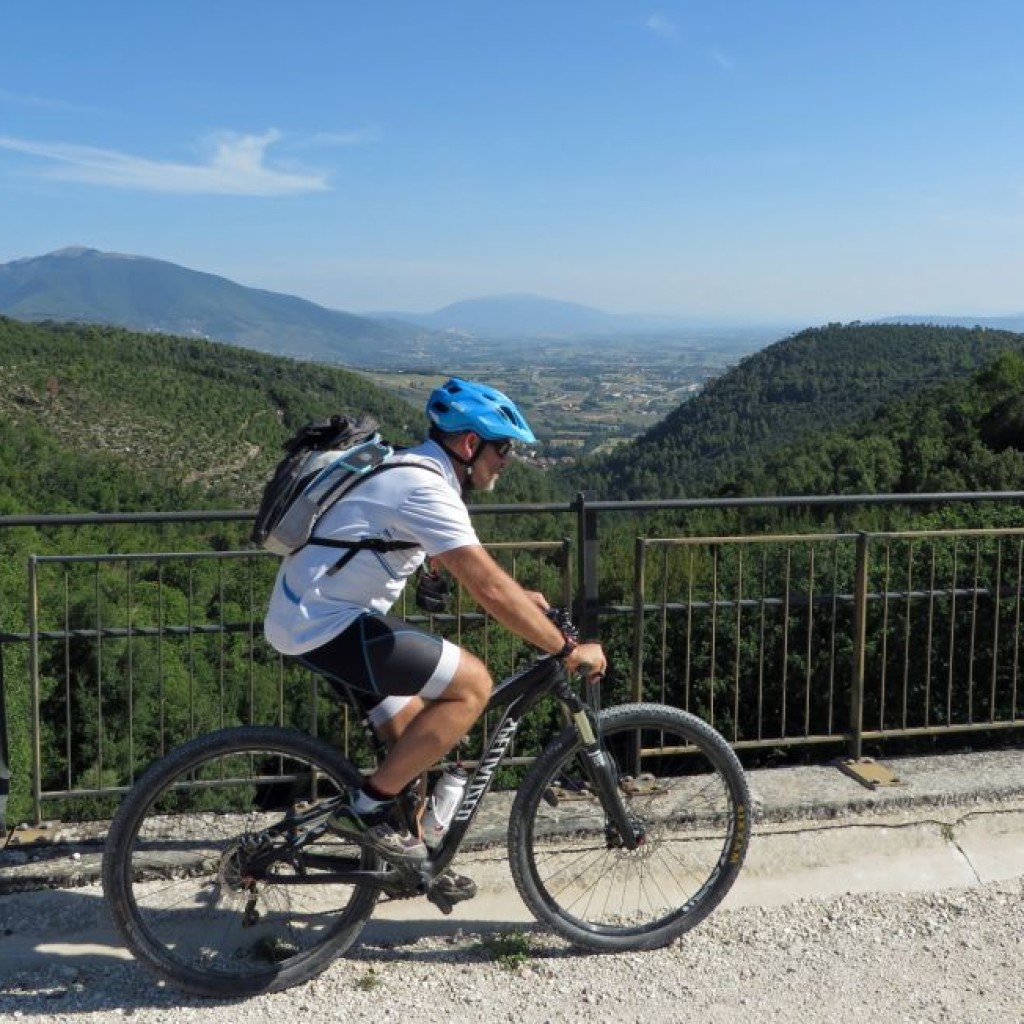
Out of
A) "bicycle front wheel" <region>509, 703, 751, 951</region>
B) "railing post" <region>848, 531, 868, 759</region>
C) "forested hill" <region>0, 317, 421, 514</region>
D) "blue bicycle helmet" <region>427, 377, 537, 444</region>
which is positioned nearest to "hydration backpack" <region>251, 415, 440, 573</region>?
"blue bicycle helmet" <region>427, 377, 537, 444</region>

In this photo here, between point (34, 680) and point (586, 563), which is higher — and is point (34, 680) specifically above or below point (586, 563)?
below

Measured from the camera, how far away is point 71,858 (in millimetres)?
4160

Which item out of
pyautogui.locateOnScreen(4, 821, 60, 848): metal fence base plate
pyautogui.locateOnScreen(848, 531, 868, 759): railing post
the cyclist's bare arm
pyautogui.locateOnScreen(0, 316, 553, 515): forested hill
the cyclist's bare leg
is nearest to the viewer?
the cyclist's bare arm

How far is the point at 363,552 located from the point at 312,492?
22cm

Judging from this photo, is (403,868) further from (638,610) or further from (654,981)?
(638,610)

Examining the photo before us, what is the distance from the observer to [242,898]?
11.3 ft

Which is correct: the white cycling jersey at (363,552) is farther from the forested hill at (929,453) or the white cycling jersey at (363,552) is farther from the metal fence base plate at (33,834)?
the forested hill at (929,453)

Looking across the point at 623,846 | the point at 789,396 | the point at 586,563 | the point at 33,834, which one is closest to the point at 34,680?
the point at 33,834

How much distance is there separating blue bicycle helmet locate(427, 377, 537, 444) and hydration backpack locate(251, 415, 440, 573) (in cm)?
17

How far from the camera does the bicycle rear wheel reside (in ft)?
10.8

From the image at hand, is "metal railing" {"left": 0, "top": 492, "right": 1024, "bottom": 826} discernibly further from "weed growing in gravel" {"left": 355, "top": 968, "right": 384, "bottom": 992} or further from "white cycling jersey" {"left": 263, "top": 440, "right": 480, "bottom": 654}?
"white cycling jersey" {"left": 263, "top": 440, "right": 480, "bottom": 654}

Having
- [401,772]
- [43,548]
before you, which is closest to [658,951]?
[401,772]

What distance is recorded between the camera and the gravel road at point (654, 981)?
10.8ft

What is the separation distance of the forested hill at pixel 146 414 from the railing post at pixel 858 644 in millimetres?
43902
